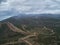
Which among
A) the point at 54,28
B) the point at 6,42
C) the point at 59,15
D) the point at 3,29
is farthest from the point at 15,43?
the point at 59,15

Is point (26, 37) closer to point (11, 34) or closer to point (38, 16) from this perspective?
point (11, 34)

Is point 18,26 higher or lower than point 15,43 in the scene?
higher

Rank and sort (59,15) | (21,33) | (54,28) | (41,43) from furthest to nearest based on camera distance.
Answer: (59,15), (54,28), (21,33), (41,43)

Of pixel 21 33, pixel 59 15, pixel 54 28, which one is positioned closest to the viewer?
pixel 21 33

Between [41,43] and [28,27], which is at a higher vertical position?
[28,27]

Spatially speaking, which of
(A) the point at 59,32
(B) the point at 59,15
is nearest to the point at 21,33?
(A) the point at 59,32

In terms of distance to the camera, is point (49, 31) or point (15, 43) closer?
point (15, 43)

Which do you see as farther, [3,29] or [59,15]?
[59,15]

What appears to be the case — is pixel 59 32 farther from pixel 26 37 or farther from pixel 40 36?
pixel 26 37

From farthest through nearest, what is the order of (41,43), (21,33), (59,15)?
(59,15) → (21,33) → (41,43)
